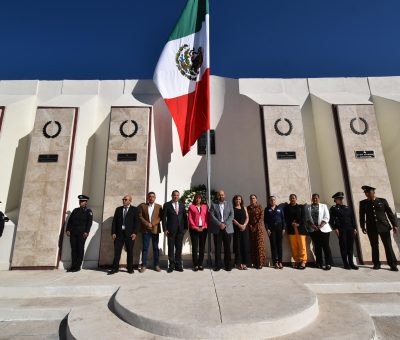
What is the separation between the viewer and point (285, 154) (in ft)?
22.9

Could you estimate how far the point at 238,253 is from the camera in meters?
5.62

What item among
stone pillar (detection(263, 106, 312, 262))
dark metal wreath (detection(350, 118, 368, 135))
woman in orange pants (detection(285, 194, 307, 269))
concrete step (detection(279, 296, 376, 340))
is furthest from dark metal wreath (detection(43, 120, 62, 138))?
dark metal wreath (detection(350, 118, 368, 135))

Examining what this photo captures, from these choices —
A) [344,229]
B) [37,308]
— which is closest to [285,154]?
[344,229]

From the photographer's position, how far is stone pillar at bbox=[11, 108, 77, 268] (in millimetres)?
6191

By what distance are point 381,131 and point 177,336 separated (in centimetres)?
825

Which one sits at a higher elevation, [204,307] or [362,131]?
[362,131]

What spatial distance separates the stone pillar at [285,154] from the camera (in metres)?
6.67

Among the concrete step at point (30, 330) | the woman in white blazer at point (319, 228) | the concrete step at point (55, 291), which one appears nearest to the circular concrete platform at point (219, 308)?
the concrete step at point (55, 291)

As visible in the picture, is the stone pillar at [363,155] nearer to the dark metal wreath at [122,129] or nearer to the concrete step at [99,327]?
the dark metal wreath at [122,129]

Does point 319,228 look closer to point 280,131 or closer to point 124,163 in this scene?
point 280,131

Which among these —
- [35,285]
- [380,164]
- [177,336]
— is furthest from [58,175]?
[380,164]

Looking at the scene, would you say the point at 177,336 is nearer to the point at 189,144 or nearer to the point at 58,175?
the point at 189,144

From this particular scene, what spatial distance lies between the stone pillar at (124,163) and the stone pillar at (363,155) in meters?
5.24

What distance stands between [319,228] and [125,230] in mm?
A: 4156
